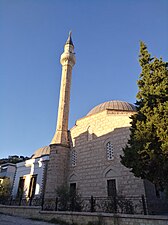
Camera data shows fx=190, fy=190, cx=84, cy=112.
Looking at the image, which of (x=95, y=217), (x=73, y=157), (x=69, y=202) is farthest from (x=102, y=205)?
(x=73, y=157)

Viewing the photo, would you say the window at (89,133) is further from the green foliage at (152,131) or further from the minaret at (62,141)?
the green foliage at (152,131)

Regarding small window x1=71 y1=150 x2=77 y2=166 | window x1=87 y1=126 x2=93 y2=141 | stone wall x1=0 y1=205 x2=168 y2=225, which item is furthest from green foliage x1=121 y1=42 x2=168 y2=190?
small window x1=71 y1=150 x2=77 y2=166

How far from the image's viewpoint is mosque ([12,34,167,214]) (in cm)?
1104

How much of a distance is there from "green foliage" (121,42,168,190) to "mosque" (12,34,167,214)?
3.64m

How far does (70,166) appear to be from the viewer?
→ 13930 mm

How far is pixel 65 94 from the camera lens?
55.0 feet

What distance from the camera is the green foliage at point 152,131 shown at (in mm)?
6465

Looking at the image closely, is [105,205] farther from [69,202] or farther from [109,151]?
[109,151]

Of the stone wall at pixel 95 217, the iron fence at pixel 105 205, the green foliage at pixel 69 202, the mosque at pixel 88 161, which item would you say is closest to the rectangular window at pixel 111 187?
the mosque at pixel 88 161

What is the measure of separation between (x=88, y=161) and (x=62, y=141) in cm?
274

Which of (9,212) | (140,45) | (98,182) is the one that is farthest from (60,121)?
(140,45)

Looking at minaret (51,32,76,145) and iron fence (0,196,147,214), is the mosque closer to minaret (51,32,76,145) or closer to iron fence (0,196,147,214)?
minaret (51,32,76,145)

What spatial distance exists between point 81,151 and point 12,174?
869 centimetres

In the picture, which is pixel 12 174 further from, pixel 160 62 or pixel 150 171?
pixel 160 62
